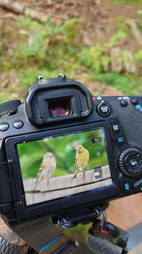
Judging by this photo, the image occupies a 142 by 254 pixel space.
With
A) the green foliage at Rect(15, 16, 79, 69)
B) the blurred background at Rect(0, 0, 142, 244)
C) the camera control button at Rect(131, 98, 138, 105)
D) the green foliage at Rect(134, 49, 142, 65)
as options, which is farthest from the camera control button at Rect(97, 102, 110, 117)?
the green foliage at Rect(134, 49, 142, 65)

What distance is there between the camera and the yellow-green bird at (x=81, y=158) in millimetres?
774

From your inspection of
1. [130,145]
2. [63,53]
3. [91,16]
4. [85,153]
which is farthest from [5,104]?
[91,16]

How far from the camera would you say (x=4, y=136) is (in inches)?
28.5

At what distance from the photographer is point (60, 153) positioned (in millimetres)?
759

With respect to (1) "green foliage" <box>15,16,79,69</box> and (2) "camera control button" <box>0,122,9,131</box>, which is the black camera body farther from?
(1) "green foliage" <box>15,16,79,69</box>

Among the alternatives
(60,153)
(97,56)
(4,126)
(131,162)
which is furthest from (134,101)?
(97,56)

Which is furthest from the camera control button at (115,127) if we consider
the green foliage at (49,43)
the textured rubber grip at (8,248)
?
the green foliage at (49,43)

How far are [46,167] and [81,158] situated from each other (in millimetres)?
96

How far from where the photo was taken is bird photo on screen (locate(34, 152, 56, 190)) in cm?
74

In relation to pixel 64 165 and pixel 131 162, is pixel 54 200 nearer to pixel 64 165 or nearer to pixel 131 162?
pixel 64 165

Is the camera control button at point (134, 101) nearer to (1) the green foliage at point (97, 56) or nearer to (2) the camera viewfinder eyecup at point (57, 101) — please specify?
(2) the camera viewfinder eyecup at point (57, 101)

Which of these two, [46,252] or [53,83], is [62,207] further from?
[53,83]

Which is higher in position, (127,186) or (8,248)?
(127,186)

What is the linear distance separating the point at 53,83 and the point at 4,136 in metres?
0.18
